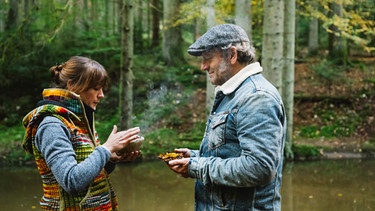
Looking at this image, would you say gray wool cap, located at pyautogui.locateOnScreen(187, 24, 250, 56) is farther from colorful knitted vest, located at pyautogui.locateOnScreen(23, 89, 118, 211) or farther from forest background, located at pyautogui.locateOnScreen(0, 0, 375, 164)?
forest background, located at pyautogui.locateOnScreen(0, 0, 375, 164)

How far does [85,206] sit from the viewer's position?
255 cm

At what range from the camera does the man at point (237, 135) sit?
7.41 feet

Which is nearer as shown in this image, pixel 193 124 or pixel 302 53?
pixel 193 124

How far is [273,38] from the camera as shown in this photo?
9.10 metres

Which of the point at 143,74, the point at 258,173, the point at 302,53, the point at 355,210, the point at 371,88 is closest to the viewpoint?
the point at 258,173

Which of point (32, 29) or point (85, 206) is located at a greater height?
point (32, 29)

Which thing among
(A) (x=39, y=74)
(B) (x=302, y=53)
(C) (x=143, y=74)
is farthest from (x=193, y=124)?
(B) (x=302, y=53)

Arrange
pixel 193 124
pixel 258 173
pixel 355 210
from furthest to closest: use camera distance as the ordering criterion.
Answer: pixel 193 124, pixel 355 210, pixel 258 173

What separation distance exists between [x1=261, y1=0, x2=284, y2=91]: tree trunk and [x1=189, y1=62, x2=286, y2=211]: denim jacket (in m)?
6.72

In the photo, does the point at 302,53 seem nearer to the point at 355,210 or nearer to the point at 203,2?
the point at 203,2

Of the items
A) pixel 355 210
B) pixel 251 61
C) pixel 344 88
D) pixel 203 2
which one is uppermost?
pixel 203 2

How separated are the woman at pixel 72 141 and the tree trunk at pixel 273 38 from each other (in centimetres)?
677

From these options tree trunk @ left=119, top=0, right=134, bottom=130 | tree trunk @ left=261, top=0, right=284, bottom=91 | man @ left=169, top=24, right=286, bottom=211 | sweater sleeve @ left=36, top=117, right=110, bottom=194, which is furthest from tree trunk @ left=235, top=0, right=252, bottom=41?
sweater sleeve @ left=36, top=117, right=110, bottom=194

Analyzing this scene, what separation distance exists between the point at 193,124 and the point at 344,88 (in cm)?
514
